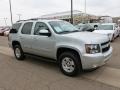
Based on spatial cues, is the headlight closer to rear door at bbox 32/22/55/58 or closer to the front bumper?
the front bumper

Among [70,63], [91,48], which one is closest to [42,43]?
[70,63]

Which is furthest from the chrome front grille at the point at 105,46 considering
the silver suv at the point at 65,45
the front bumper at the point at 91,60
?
the front bumper at the point at 91,60

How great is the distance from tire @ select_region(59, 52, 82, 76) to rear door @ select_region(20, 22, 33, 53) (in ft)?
6.57

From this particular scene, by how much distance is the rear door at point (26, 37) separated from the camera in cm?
743

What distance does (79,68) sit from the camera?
5.55m

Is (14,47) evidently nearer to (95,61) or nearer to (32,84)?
(32,84)

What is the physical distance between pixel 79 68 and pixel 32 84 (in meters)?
1.51

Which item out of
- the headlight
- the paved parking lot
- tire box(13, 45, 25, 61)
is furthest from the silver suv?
the paved parking lot

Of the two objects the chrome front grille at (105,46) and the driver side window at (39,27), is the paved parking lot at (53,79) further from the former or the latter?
the driver side window at (39,27)

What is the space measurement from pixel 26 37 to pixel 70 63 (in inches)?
105

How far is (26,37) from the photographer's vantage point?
7.54 metres

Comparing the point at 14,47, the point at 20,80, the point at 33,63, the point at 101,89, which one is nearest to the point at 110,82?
the point at 101,89

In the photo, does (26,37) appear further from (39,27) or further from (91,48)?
(91,48)

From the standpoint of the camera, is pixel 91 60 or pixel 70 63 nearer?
pixel 91 60
